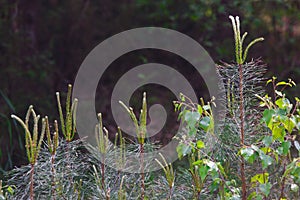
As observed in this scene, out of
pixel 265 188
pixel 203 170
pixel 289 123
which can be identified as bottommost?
pixel 265 188

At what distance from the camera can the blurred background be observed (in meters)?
5.01

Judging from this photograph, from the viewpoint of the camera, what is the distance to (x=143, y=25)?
5.38m

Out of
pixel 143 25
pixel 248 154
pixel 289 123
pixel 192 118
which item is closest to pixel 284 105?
pixel 289 123

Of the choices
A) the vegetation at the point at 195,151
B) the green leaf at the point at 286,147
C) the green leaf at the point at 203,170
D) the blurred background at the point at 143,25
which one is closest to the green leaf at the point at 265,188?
the vegetation at the point at 195,151

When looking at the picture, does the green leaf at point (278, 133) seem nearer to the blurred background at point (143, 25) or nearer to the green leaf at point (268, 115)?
the green leaf at point (268, 115)

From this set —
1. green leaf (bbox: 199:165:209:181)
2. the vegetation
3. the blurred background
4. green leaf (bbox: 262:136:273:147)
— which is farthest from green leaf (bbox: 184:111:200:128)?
the blurred background

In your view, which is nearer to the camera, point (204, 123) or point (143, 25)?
point (204, 123)

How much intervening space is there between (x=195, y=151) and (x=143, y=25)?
11.2 ft

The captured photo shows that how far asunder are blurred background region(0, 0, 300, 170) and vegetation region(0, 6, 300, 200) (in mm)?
2667

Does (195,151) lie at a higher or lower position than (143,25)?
lower

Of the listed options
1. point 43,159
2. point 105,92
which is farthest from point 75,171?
point 105,92

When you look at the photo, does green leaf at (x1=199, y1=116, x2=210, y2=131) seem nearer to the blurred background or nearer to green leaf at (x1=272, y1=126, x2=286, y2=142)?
green leaf at (x1=272, y1=126, x2=286, y2=142)

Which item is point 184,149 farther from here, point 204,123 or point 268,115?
point 268,115

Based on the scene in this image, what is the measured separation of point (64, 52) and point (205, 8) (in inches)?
57.9
